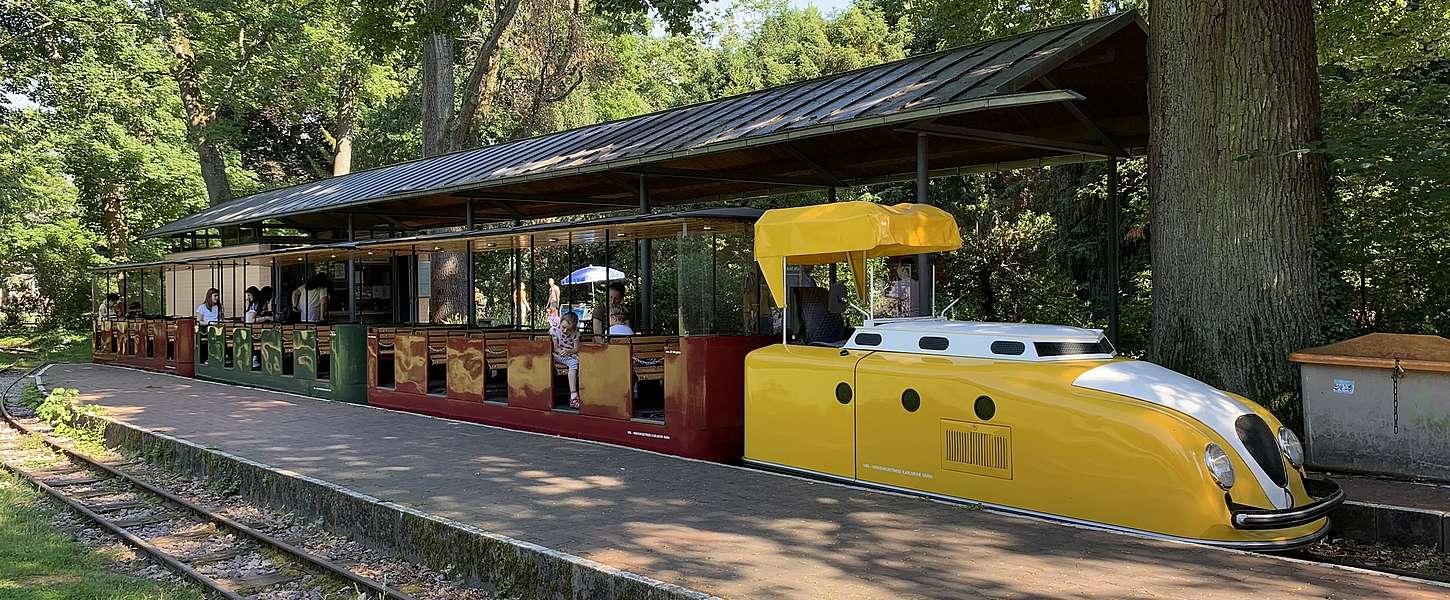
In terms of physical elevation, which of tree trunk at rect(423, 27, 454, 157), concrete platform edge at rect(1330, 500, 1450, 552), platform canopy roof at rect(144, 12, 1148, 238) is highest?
tree trunk at rect(423, 27, 454, 157)

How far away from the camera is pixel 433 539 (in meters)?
7.11

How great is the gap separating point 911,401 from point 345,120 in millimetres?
32080

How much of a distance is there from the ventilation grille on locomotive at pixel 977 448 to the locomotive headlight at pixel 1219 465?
129 cm

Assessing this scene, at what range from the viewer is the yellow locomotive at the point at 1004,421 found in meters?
6.18

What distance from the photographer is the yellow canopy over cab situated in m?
8.55

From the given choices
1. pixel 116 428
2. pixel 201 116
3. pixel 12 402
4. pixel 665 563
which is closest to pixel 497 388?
pixel 116 428

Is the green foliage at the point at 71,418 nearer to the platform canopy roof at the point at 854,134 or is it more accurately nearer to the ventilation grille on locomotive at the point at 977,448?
the platform canopy roof at the point at 854,134

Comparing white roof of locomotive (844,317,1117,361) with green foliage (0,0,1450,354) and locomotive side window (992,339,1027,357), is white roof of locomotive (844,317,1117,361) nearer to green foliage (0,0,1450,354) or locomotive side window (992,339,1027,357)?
locomotive side window (992,339,1027,357)

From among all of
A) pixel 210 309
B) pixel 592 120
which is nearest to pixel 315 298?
pixel 210 309

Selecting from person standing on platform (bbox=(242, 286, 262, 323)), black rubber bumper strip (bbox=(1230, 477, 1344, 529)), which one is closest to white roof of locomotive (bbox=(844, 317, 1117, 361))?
black rubber bumper strip (bbox=(1230, 477, 1344, 529))

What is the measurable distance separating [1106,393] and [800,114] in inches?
213

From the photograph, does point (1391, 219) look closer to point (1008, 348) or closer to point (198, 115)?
point (1008, 348)

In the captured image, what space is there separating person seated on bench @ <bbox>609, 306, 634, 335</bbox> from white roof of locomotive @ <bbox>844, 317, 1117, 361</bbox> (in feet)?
11.5

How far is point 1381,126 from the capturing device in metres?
9.41
